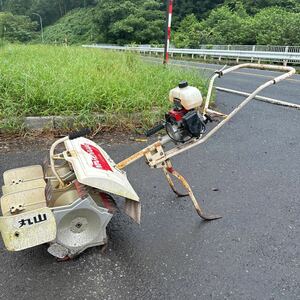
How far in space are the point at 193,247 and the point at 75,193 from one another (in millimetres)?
856

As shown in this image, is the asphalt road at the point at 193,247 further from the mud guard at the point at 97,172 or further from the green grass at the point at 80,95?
the green grass at the point at 80,95

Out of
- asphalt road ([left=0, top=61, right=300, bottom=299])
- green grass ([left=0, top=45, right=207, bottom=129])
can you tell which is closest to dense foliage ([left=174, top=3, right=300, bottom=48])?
green grass ([left=0, top=45, right=207, bottom=129])

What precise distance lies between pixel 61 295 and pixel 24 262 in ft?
1.26

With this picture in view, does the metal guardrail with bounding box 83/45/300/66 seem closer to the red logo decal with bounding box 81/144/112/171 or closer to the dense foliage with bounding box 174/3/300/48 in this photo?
the dense foliage with bounding box 174/3/300/48

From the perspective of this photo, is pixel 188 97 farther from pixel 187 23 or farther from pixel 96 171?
pixel 187 23

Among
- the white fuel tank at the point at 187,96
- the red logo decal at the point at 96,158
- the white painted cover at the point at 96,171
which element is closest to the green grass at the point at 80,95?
the red logo decal at the point at 96,158

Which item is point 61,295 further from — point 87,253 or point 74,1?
point 74,1

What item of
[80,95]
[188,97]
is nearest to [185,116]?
[188,97]

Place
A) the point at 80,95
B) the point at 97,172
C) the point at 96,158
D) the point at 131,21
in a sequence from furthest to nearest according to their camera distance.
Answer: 1. the point at 131,21
2. the point at 80,95
3. the point at 96,158
4. the point at 97,172

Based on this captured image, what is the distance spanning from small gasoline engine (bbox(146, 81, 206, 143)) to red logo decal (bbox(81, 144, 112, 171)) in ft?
1.31

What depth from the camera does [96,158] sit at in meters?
2.15

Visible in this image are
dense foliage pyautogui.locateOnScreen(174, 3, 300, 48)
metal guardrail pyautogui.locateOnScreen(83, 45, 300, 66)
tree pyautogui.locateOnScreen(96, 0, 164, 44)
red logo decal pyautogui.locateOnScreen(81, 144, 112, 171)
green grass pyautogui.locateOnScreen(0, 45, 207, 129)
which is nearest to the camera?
red logo decal pyautogui.locateOnScreen(81, 144, 112, 171)

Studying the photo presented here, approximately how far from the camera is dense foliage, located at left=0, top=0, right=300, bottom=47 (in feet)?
76.4

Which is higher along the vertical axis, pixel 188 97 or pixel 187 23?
pixel 187 23
